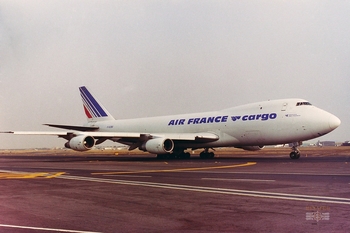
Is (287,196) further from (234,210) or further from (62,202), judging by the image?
(62,202)

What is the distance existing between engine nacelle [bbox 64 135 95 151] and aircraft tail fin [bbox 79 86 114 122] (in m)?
15.5

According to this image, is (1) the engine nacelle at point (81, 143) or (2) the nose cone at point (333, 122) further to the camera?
(1) the engine nacelle at point (81, 143)

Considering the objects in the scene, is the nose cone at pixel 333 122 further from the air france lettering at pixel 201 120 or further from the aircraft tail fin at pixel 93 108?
the aircraft tail fin at pixel 93 108

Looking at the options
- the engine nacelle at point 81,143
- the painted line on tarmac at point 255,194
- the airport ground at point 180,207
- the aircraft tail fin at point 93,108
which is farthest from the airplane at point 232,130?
the painted line on tarmac at point 255,194

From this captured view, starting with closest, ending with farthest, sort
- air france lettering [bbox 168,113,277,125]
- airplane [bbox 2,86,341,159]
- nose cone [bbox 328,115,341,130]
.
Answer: nose cone [bbox 328,115,341,130], airplane [bbox 2,86,341,159], air france lettering [bbox 168,113,277,125]

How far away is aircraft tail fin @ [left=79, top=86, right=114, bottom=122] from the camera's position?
47.8 m

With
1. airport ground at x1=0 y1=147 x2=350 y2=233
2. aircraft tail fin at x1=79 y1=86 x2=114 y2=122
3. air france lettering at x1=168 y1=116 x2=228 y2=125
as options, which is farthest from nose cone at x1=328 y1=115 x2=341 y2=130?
aircraft tail fin at x1=79 y1=86 x2=114 y2=122

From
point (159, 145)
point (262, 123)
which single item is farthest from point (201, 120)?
point (262, 123)

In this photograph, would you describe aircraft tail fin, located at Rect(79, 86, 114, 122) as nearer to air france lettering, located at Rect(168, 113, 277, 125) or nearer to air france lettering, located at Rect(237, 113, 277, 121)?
air france lettering, located at Rect(168, 113, 277, 125)

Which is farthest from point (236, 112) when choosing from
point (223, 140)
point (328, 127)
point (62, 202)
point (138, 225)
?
point (138, 225)

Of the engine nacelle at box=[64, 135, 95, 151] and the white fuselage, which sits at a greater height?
the white fuselage

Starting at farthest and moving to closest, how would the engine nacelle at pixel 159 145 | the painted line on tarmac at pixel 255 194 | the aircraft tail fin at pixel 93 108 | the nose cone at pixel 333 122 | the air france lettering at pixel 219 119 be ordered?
the aircraft tail fin at pixel 93 108 < the engine nacelle at pixel 159 145 < the air france lettering at pixel 219 119 < the nose cone at pixel 333 122 < the painted line on tarmac at pixel 255 194

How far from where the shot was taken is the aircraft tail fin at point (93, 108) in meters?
47.8

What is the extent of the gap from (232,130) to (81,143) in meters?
12.0
